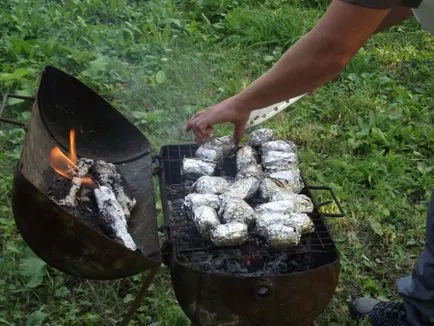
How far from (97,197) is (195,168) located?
49 cm

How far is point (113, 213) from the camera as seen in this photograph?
2.44 metres

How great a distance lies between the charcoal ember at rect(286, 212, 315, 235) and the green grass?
0.87m

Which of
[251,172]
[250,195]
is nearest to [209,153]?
[251,172]

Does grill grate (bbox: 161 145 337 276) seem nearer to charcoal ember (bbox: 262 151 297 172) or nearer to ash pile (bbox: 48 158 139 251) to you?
ash pile (bbox: 48 158 139 251)

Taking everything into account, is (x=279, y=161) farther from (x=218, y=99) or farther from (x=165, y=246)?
(x=218, y=99)

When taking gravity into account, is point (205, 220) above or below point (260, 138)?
above

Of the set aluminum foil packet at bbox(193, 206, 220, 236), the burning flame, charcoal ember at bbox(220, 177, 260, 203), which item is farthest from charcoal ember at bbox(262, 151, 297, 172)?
the burning flame

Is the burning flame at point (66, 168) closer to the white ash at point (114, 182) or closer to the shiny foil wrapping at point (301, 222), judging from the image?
the white ash at point (114, 182)

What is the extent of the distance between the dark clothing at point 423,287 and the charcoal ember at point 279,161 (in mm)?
686

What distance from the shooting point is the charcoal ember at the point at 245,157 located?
2809mm

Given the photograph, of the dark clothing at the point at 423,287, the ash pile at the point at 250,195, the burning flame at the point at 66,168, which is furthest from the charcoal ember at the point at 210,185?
the dark clothing at the point at 423,287

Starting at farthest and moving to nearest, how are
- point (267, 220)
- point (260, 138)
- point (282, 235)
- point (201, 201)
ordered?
point (260, 138), point (201, 201), point (267, 220), point (282, 235)

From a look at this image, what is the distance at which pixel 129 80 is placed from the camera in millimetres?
4930

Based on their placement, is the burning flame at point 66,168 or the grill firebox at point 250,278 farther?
the burning flame at point 66,168
